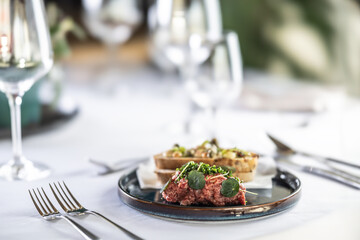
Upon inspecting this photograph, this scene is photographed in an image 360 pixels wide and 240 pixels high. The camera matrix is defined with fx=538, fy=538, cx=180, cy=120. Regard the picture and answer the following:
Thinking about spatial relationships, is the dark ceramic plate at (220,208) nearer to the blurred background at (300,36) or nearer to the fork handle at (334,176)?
the fork handle at (334,176)

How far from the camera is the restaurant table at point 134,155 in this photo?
2.29ft

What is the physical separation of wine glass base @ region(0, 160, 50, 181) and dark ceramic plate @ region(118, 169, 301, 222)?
0.22 metres

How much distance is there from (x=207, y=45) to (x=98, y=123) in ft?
1.39

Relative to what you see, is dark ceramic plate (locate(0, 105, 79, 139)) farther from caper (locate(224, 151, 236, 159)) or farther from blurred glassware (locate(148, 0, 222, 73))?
caper (locate(224, 151, 236, 159))

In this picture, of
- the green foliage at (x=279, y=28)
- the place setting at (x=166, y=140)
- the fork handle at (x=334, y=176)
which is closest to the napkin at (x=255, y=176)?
the place setting at (x=166, y=140)

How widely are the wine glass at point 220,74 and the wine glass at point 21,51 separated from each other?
38 centimetres

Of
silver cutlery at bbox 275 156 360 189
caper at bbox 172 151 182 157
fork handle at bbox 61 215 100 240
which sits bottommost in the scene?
silver cutlery at bbox 275 156 360 189

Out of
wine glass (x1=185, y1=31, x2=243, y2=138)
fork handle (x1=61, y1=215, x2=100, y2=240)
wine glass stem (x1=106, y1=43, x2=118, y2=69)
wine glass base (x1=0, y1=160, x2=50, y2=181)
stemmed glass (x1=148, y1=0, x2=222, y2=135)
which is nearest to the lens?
fork handle (x1=61, y1=215, x2=100, y2=240)

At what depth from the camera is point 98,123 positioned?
4.87 ft

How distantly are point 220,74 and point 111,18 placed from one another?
0.98 m

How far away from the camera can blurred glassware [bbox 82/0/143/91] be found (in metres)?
2.03

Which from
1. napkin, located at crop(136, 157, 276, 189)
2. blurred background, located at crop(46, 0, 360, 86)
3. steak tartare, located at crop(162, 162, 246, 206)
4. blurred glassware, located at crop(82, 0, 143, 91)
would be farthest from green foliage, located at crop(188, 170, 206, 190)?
blurred background, located at crop(46, 0, 360, 86)

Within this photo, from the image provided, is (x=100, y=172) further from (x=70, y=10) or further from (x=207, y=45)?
(x=70, y=10)

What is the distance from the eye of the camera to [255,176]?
87 cm
